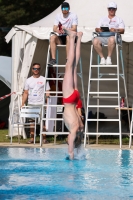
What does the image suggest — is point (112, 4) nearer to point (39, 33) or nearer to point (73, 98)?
point (39, 33)

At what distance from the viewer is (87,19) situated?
1497cm

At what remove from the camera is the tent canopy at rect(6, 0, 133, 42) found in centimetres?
1407

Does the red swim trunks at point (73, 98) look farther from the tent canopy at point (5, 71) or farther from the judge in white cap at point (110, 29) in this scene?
the tent canopy at point (5, 71)

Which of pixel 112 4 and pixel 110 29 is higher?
pixel 112 4

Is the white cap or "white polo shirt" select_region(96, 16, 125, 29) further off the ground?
the white cap

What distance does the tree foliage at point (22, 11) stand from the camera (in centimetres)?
3366

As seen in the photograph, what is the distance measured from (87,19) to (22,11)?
19221mm

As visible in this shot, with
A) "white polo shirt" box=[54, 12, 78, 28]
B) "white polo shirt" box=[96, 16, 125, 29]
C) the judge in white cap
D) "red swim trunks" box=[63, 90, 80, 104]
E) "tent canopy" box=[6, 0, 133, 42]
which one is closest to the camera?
"red swim trunks" box=[63, 90, 80, 104]

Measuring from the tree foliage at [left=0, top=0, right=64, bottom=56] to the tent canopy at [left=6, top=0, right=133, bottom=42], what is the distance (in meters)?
18.0

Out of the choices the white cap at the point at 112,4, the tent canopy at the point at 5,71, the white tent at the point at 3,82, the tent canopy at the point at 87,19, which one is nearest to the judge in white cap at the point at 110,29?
the white cap at the point at 112,4

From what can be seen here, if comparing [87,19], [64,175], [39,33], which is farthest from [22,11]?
[64,175]

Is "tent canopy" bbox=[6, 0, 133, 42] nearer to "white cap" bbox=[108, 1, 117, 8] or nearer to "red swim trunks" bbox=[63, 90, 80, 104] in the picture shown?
"white cap" bbox=[108, 1, 117, 8]

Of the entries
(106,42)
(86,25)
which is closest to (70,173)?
(106,42)

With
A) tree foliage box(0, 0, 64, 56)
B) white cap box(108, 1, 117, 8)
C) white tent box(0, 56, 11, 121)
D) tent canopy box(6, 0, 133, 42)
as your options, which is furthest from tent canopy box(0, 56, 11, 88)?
tree foliage box(0, 0, 64, 56)
